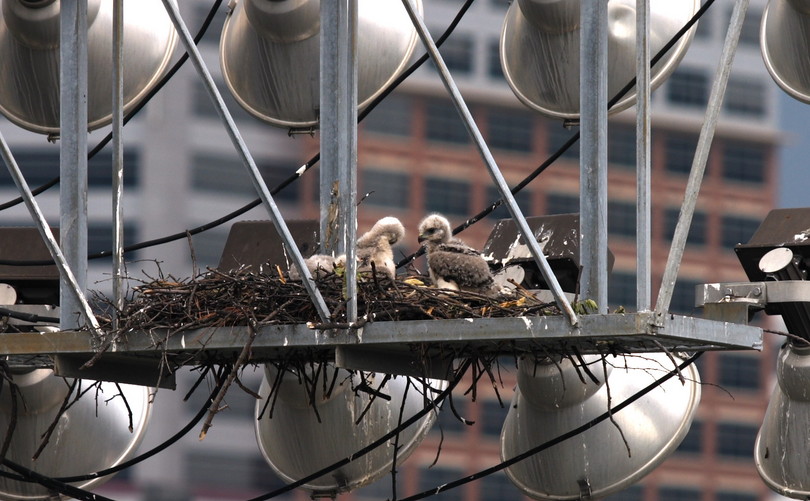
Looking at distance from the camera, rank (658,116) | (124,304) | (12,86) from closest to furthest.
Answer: (124,304) < (12,86) < (658,116)

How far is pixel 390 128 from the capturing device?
78.6 meters

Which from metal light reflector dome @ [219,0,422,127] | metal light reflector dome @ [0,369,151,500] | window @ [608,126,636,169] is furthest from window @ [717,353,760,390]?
metal light reflector dome @ [219,0,422,127]

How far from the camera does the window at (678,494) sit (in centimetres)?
8444

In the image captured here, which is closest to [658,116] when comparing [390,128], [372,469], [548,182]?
[548,182]

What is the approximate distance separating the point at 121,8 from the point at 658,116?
8089 centimetres

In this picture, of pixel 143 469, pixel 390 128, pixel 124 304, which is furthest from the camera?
pixel 390 128

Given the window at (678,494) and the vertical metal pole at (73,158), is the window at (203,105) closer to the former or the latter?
the window at (678,494)

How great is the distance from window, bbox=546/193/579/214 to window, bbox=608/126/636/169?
3.12 meters

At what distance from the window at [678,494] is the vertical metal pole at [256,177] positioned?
245ft

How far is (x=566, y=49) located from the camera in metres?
14.5

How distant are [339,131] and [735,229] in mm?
81626

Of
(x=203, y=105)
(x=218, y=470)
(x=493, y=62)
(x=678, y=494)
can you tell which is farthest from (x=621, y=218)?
(x=218, y=470)

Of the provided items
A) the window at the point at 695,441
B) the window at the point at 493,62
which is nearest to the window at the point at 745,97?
the window at the point at 493,62

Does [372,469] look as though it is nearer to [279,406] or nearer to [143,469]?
[279,406]
